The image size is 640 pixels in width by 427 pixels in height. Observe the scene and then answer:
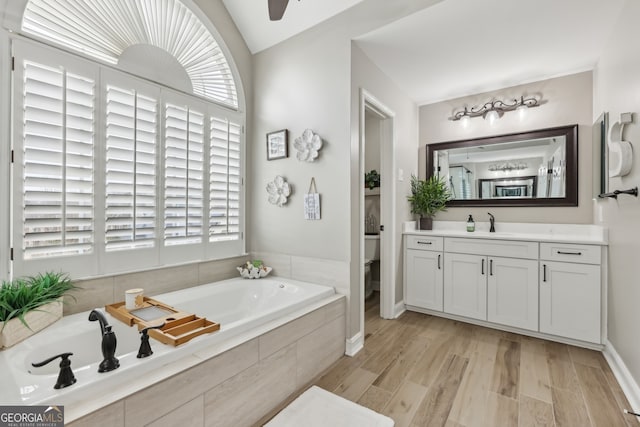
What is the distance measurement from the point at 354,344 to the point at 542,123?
3.00 metres

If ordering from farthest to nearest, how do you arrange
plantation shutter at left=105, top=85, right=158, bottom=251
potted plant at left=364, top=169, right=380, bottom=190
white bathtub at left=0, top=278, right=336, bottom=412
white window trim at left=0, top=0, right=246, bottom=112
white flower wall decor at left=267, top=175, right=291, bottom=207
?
potted plant at left=364, top=169, right=380, bottom=190
white flower wall decor at left=267, top=175, right=291, bottom=207
plantation shutter at left=105, top=85, right=158, bottom=251
white window trim at left=0, top=0, right=246, bottom=112
white bathtub at left=0, top=278, right=336, bottom=412

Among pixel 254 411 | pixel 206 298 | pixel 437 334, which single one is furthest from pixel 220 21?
pixel 437 334

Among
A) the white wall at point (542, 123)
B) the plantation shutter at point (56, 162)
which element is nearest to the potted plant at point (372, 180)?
the white wall at point (542, 123)

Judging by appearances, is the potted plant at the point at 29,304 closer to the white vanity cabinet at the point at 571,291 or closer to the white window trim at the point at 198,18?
the white window trim at the point at 198,18

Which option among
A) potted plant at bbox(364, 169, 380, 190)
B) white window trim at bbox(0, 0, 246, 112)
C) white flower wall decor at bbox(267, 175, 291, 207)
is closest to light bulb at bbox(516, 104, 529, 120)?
potted plant at bbox(364, 169, 380, 190)

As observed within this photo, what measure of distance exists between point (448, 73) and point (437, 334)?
2.62m

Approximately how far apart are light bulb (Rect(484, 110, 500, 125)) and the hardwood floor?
2300mm

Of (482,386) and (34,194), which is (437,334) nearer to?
(482,386)

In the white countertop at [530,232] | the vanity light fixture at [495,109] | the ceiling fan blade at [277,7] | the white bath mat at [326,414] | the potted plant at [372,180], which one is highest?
the vanity light fixture at [495,109]

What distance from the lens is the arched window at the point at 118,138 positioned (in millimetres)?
1672

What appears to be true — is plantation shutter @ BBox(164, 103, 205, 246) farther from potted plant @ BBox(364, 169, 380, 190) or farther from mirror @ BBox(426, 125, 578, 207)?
mirror @ BBox(426, 125, 578, 207)

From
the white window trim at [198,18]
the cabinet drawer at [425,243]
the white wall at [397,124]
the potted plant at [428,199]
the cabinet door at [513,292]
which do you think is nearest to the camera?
the white window trim at [198,18]

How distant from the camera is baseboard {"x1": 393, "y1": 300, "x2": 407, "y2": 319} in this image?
3.08 meters

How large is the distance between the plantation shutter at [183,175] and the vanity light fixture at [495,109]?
2942mm
